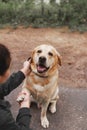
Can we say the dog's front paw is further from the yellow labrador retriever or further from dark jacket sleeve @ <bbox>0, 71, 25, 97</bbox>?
dark jacket sleeve @ <bbox>0, 71, 25, 97</bbox>

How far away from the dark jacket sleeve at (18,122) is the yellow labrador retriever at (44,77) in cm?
119

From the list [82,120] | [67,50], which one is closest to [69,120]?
[82,120]

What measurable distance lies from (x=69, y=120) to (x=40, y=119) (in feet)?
1.12

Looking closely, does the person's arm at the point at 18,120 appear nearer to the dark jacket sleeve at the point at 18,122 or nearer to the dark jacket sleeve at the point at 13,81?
the dark jacket sleeve at the point at 18,122

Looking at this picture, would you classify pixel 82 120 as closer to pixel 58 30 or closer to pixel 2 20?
pixel 58 30

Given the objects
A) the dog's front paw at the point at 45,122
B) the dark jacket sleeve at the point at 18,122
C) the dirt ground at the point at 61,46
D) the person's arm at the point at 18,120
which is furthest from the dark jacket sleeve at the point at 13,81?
the dirt ground at the point at 61,46

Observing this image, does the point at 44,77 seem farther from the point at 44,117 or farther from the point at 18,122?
the point at 18,122

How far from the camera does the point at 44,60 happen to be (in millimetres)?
3857

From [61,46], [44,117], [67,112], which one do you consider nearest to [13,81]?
[44,117]

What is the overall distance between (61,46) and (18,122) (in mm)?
3770

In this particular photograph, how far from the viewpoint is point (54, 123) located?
426 cm

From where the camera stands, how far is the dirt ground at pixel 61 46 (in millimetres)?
5487

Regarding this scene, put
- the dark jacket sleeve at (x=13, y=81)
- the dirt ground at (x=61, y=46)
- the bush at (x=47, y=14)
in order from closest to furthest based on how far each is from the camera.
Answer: the dark jacket sleeve at (x=13, y=81)
the dirt ground at (x=61, y=46)
the bush at (x=47, y=14)

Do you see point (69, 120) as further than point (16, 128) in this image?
Yes
